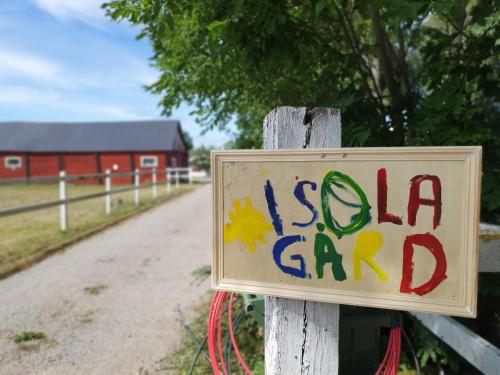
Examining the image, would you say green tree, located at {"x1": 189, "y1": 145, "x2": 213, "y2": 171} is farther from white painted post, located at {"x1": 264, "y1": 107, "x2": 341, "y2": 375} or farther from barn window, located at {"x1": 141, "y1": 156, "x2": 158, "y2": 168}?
white painted post, located at {"x1": 264, "y1": 107, "x2": 341, "y2": 375}

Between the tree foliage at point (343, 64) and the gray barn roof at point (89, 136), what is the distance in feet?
91.9

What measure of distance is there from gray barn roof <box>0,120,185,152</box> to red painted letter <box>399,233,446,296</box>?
99.3 feet

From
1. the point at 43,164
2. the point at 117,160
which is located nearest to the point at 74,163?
the point at 43,164

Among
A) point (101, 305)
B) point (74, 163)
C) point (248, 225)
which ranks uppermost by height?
point (74, 163)

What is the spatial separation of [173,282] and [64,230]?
379 cm

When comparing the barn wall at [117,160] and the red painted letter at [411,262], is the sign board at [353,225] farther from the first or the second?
the barn wall at [117,160]

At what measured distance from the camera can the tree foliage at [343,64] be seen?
2092 mm

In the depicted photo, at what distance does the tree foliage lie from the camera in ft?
6.86

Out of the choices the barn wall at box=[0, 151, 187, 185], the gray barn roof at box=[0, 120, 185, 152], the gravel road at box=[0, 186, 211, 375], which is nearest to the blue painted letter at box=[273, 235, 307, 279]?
the gravel road at box=[0, 186, 211, 375]

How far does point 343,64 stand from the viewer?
10.3 feet

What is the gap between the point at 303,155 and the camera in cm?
137

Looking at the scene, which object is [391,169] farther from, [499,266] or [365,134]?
[365,134]

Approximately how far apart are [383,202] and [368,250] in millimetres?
160

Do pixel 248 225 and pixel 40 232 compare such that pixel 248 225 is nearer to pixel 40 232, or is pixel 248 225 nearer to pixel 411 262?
pixel 411 262
